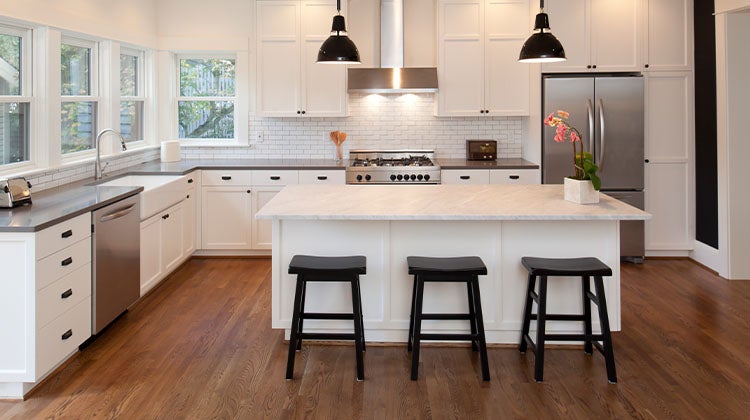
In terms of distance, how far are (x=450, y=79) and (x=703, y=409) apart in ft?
14.6

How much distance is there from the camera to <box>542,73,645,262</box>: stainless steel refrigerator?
664 centimetres

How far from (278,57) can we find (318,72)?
1.46 ft

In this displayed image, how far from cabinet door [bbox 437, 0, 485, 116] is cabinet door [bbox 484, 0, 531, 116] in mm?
82

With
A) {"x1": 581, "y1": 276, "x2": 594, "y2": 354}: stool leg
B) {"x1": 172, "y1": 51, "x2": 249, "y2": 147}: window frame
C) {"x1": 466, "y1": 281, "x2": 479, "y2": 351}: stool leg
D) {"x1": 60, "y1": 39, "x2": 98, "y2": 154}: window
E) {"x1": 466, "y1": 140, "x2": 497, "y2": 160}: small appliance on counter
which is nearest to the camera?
{"x1": 466, "y1": 281, "x2": 479, "y2": 351}: stool leg

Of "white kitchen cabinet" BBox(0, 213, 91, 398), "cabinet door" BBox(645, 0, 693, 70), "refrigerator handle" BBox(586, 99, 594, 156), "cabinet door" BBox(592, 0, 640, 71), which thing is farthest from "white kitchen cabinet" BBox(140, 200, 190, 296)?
"cabinet door" BBox(645, 0, 693, 70)

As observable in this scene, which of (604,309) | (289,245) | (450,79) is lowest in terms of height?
(604,309)

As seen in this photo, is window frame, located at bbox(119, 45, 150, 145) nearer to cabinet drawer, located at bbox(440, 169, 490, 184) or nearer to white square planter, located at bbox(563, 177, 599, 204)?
cabinet drawer, located at bbox(440, 169, 490, 184)

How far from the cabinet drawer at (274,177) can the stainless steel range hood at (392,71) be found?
1.11 m

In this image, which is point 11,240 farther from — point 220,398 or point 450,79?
point 450,79

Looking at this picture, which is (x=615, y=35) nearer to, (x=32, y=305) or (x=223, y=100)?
(x=223, y=100)

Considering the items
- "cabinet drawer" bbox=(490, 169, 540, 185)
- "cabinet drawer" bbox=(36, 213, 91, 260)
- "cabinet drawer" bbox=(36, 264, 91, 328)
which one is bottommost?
"cabinet drawer" bbox=(36, 264, 91, 328)

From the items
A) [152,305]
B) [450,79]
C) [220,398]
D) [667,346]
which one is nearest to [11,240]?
[220,398]

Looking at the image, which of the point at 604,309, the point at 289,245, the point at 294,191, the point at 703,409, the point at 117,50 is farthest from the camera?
the point at 117,50

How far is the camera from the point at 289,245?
433 centimetres
